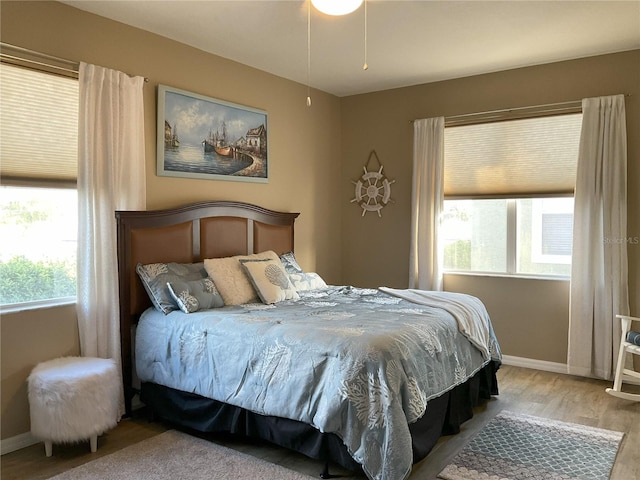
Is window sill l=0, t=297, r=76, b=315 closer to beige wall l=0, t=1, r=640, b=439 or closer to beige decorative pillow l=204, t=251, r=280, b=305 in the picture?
beige wall l=0, t=1, r=640, b=439

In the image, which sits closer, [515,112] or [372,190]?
[515,112]

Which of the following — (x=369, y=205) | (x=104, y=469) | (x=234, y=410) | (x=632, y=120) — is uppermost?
(x=632, y=120)

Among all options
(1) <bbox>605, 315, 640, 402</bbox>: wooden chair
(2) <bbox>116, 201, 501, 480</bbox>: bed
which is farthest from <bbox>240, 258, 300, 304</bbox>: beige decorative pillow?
(1) <bbox>605, 315, 640, 402</bbox>: wooden chair

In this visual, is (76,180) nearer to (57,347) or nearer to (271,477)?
(57,347)

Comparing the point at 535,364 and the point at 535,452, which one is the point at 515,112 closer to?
the point at 535,364

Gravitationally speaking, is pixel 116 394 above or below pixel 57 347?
below

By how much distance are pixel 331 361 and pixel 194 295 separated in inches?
48.4

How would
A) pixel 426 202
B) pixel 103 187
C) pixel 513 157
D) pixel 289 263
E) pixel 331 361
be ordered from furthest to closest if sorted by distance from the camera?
1. pixel 426 202
2. pixel 513 157
3. pixel 289 263
4. pixel 103 187
5. pixel 331 361

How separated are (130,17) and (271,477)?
2.97 meters

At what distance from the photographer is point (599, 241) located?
164 inches

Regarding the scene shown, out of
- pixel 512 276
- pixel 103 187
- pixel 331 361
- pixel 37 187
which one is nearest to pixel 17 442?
pixel 37 187

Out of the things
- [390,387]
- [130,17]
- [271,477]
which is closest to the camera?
[390,387]

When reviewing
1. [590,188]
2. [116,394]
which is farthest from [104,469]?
[590,188]

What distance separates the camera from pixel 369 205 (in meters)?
5.48
